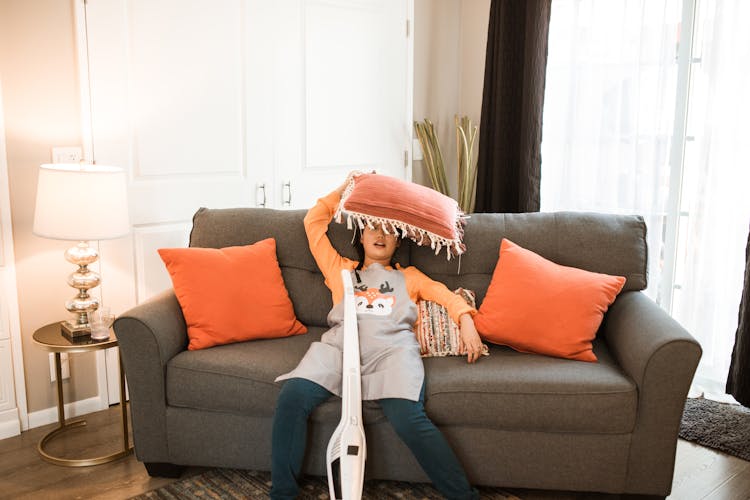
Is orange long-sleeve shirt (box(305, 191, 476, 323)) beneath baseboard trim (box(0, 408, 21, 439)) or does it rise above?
above

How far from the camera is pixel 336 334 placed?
2.53 m

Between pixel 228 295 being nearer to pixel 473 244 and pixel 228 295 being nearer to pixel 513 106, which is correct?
pixel 473 244

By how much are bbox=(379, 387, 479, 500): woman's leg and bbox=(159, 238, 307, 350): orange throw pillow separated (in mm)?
610

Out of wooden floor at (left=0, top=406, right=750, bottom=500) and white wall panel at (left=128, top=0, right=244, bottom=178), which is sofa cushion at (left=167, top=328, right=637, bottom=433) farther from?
white wall panel at (left=128, top=0, right=244, bottom=178)

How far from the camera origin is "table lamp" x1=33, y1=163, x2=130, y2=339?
2.56 metres

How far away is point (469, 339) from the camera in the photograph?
2.49m

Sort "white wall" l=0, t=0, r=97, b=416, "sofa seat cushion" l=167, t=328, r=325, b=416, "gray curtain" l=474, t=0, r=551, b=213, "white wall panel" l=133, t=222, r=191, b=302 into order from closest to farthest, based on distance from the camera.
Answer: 1. "sofa seat cushion" l=167, t=328, r=325, b=416
2. "white wall" l=0, t=0, r=97, b=416
3. "white wall panel" l=133, t=222, r=191, b=302
4. "gray curtain" l=474, t=0, r=551, b=213

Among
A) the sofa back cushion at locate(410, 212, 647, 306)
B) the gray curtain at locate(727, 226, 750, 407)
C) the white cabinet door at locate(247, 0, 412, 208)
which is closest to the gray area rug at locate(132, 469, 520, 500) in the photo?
the sofa back cushion at locate(410, 212, 647, 306)

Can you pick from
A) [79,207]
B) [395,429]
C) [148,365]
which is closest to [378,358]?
[395,429]

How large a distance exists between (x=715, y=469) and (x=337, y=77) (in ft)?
8.02

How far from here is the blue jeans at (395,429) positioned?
224 cm

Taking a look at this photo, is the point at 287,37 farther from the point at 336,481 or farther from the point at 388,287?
the point at 336,481

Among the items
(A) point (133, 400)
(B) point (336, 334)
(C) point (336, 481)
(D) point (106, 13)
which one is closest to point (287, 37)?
(D) point (106, 13)

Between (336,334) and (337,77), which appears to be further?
(337,77)
